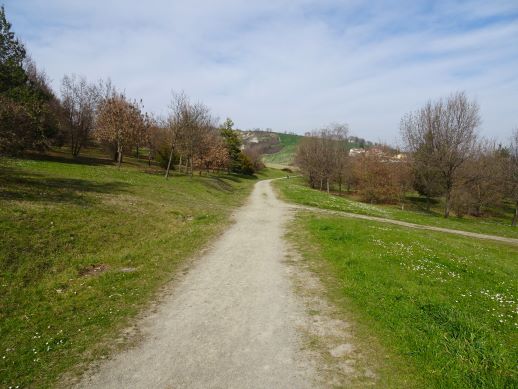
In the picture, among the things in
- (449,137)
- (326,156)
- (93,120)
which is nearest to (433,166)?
(449,137)

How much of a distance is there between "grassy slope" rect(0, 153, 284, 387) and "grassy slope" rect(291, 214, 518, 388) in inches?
211

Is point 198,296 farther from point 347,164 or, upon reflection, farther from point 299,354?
point 347,164

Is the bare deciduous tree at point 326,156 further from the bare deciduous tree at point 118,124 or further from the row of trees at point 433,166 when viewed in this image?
the bare deciduous tree at point 118,124

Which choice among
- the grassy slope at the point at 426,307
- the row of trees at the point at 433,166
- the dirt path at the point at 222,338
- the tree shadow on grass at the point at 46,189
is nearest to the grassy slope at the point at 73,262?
the tree shadow on grass at the point at 46,189

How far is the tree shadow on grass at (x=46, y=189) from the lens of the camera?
1545 cm

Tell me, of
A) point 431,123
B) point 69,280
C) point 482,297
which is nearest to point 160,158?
point 431,123

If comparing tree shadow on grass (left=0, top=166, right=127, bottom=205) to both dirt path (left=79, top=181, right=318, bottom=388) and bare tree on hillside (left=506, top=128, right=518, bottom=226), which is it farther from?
bare tree on hillside (left=506, top=128, right=518, bottom=226)

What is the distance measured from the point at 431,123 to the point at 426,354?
3627 cm

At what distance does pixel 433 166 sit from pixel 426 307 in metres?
33.3

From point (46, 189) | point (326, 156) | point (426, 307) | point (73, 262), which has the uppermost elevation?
point (326, 156)

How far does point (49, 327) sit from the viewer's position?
6.88 meters

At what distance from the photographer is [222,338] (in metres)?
6.64

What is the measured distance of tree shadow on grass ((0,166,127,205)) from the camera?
1545cm

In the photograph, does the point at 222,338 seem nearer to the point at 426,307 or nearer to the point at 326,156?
the point at 426,307
